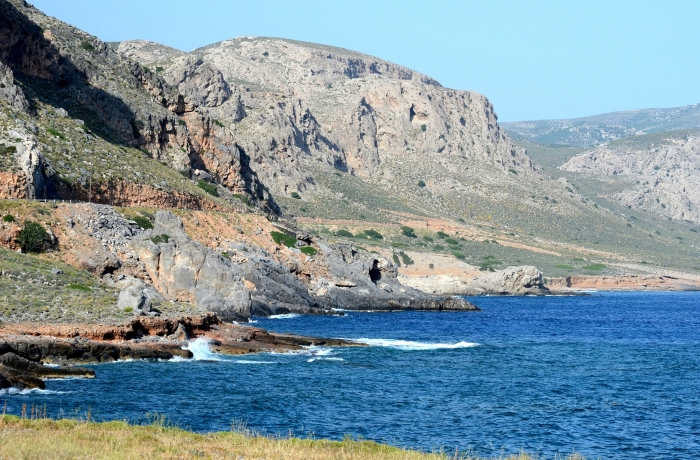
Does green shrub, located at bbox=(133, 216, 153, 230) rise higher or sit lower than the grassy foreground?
higher

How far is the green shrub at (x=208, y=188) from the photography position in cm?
8745

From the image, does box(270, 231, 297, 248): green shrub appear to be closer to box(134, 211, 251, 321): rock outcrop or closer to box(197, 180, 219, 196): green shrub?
A: box(197, 180, 219, 196): green shrub

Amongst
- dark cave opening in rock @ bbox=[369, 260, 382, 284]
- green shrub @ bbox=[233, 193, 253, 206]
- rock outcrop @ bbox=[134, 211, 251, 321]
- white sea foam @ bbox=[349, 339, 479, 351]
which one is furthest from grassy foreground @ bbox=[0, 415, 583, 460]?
green shrub @ bbox=[233, 193, 253, 206]

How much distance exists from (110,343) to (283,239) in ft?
134

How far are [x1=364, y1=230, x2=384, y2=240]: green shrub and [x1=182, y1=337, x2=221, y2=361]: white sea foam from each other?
86712 mm

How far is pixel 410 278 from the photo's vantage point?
4508 inches

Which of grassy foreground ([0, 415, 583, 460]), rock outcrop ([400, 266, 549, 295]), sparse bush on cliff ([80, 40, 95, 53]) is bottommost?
rock outcrop ([400, 266, 549, 295])

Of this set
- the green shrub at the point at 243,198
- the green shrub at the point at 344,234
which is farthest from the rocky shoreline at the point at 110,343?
the green shrub at the point at 344,234

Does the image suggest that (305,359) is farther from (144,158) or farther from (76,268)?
(144,158)

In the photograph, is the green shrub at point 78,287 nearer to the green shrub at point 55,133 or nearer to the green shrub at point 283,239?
the green shrub at point 55,133

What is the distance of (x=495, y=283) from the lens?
119 meters

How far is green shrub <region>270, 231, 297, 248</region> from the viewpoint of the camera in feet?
268

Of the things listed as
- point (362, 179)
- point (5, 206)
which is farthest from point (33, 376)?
point (362, 179)

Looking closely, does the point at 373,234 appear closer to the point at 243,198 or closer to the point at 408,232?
the point at 408,232
